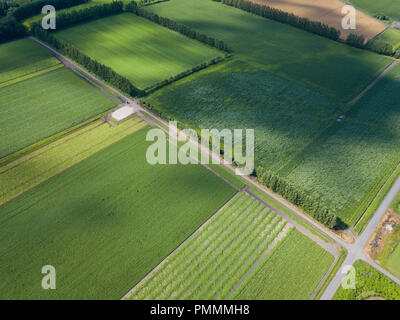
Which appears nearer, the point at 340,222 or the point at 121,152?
the point at 340,222

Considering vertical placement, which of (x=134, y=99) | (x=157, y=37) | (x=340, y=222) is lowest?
(x=340, y=222)

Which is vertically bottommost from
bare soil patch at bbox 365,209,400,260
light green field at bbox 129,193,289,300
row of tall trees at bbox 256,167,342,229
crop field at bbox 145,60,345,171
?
light green field at bbox 129,193,289,300

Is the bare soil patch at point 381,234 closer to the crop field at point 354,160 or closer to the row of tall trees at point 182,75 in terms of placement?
the crop field at point 354,160

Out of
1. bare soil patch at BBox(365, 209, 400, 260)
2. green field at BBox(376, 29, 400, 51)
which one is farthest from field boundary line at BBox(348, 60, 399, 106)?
bare soil patch at BBox(365, 209, 400, 260)

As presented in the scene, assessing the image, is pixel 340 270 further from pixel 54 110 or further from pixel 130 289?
pixel 54 110

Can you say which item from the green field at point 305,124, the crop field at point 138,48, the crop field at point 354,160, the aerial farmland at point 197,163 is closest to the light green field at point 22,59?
the aerial farmland at point 197,163

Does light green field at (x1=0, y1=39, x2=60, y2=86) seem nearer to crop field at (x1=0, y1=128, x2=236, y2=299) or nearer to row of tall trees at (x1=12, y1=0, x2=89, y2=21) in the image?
row of tall trees at (x1=12, y1=0, x2=89, y2=21)

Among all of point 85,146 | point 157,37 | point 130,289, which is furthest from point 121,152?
point 157,37
